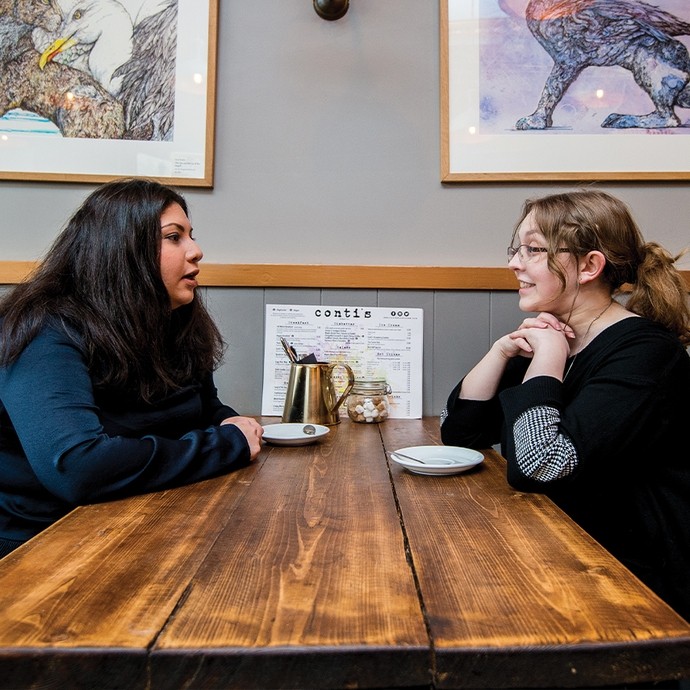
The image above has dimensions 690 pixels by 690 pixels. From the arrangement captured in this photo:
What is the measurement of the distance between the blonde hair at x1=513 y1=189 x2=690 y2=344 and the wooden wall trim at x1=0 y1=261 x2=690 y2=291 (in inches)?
21.8

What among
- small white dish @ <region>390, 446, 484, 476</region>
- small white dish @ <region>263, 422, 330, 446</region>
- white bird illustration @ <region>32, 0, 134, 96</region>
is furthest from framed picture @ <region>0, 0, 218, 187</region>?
small white dish @ <region>390, 446, 484, 476</region>

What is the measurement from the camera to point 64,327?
1044 mm

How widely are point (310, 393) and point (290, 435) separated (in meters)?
0.22

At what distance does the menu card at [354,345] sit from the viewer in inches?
69.0

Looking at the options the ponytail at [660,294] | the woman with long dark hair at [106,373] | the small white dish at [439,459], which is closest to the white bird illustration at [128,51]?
the woman with long dark hair at [106,373]

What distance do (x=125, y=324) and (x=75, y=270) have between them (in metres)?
0.16

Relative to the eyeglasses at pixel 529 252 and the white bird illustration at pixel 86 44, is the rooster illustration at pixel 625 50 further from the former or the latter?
the white bird illustration at pixel 86 44

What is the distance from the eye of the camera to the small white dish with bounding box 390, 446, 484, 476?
1.01 m

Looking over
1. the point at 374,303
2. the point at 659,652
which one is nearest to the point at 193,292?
the point at 374,303

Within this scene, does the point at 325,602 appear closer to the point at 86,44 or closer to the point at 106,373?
the point at 106,373

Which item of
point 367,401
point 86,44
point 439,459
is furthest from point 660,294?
point 86,44

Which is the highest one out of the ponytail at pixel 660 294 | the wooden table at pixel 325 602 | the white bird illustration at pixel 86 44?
the white bird illustration at pixel 86 44

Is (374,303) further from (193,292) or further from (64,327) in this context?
(64,327)

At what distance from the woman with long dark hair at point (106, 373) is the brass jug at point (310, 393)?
0.23 m
